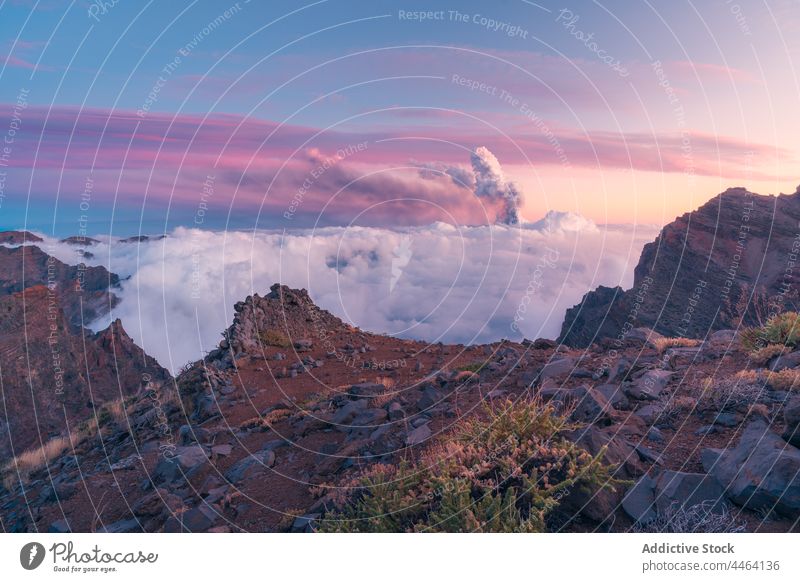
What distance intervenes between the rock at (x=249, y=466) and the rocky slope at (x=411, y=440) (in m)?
0.03

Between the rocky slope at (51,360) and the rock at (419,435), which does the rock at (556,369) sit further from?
the rocky slope at (51,360)

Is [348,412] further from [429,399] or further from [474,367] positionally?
[474,367]

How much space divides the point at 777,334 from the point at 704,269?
3240cm

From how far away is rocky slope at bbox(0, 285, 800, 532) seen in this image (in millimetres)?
8727

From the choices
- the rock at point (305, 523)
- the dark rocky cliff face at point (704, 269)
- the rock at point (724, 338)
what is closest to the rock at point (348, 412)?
the rock at point (305, 523)

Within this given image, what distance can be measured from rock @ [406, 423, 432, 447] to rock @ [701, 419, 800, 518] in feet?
17.4

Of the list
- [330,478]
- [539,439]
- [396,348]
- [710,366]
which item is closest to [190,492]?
[330,478]

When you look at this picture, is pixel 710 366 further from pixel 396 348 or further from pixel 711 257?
pixel 711 257

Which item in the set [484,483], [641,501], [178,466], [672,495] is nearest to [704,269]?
[672,495]

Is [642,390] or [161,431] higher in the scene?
[642,390]

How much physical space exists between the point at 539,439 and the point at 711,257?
4008 cm

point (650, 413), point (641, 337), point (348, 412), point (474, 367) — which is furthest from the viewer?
point (641, 337)

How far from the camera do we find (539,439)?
9711 millimetres

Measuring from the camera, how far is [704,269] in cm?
4338
